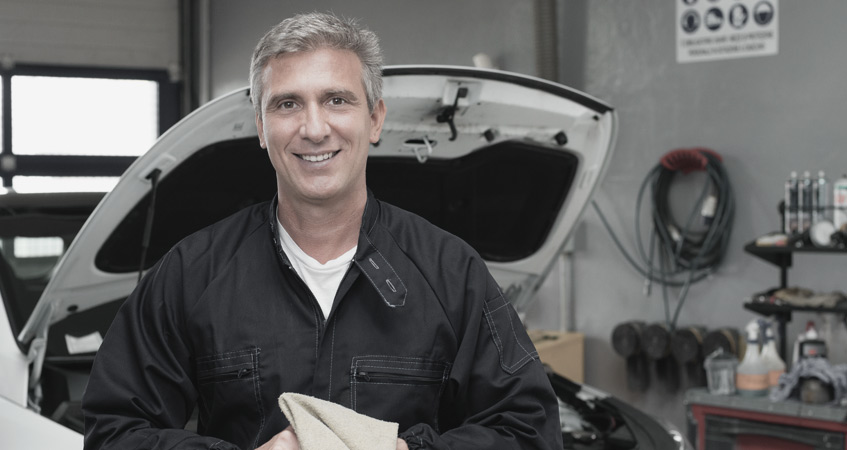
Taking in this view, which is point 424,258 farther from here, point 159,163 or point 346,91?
point 159,163

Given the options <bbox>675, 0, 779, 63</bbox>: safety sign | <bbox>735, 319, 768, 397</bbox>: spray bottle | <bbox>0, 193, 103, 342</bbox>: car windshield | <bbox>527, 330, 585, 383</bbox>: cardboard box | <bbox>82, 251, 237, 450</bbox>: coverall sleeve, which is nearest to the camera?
<bbox>82, 251, 237, 450</bbox>: coverall sleeve

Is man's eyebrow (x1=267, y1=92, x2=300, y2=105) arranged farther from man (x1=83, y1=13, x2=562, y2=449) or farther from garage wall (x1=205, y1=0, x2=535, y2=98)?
garage wall (x1=205, y1=0, x2=535, y2=98)

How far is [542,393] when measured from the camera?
4.47 feet

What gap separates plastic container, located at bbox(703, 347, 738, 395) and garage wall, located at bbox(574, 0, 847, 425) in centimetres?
59

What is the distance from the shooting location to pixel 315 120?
1311 mm

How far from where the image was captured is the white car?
1923 mm

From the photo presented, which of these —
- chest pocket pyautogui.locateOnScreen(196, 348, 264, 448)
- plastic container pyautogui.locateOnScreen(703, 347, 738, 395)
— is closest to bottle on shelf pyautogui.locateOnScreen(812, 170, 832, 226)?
plastic container pyautogui.locateOnScreen(703, 347, 738, 395)

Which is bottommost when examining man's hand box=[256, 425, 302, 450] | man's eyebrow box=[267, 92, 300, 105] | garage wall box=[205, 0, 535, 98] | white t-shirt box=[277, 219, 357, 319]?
man's hand box=[256, 425, 302, 450]

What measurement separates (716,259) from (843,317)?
0.69 m

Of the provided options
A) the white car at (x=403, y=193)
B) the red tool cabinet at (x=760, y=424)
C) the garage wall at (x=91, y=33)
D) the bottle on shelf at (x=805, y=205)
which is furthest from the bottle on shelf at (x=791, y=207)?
the garage wall at (x=91, y=33)

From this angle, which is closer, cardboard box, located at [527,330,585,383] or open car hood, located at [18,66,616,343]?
open car hood, located at [18,66,616,343]

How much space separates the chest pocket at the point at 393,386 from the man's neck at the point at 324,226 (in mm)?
177

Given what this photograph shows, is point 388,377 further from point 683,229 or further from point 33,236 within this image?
point 683,229

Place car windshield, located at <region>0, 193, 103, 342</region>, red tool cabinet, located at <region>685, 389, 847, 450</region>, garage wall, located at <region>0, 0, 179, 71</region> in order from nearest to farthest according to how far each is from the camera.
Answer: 1. car windshield, located at <region>0, 193, 103, 342</region>
2. red tool cabinet, located at <region>685, 389, 847, 450</region>
3. garage wall, located at <region>0, 0, 179, 71</region>
